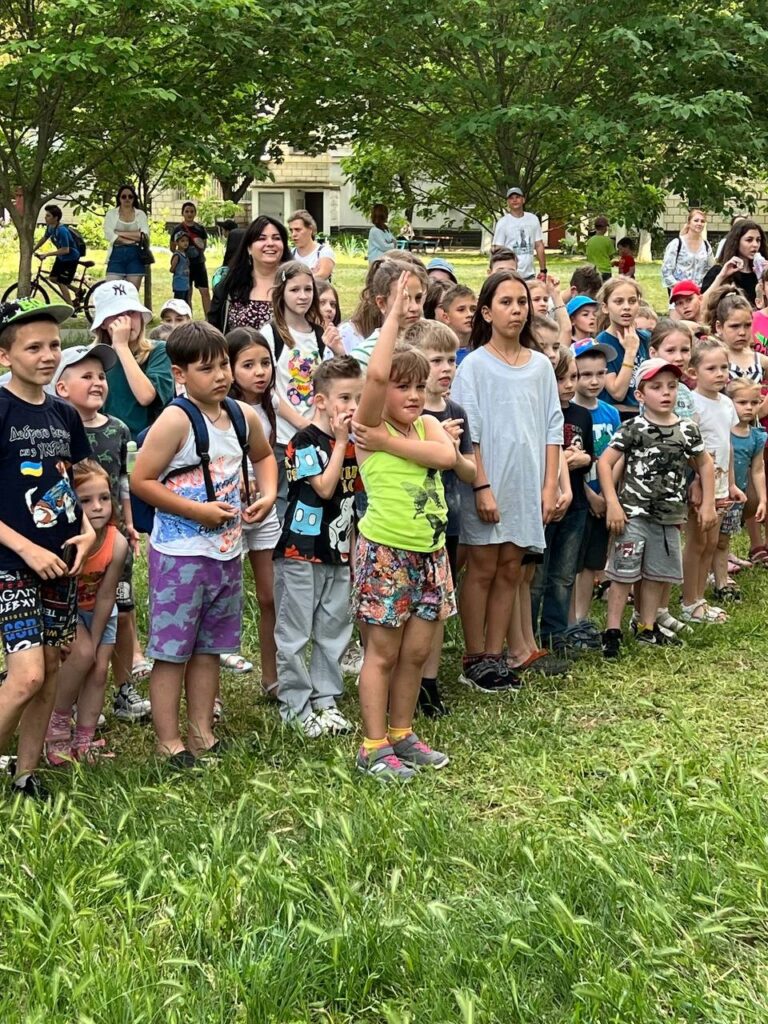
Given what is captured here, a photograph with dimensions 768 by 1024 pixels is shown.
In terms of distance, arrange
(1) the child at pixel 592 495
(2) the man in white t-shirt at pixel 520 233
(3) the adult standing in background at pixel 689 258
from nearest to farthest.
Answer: (1) the child at pixel 592 495 < (3) the adult standing in background at pixel 689 258 < (2) the man in white t-shirt at pixel 520 233

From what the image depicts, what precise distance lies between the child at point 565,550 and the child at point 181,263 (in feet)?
48.8

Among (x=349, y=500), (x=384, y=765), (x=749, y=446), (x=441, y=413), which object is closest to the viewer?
(x=384, y=765)

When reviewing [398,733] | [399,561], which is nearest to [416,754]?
[398,733]

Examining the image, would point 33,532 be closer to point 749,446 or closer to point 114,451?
point 114,451

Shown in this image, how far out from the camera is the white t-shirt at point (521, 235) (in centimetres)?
1568

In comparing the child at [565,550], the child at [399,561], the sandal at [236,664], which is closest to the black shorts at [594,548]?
Result: the child at [565,550]

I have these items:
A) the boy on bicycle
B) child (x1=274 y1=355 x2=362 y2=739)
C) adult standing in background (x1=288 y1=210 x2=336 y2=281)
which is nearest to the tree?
adult standing in background (x1=288 y1=210 x2=336 y2=281)

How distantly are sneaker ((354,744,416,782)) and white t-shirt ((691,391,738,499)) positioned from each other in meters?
3.07

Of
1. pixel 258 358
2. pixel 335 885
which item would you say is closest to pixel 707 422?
pixel 258 358

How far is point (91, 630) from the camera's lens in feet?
17.1

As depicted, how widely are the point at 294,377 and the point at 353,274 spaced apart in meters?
26.3

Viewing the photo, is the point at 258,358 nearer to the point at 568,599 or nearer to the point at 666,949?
the point at 568,599

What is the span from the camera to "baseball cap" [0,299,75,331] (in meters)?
4.51

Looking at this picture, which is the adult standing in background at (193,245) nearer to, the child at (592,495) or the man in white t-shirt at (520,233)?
the man in white t-shirt at (520,233)
